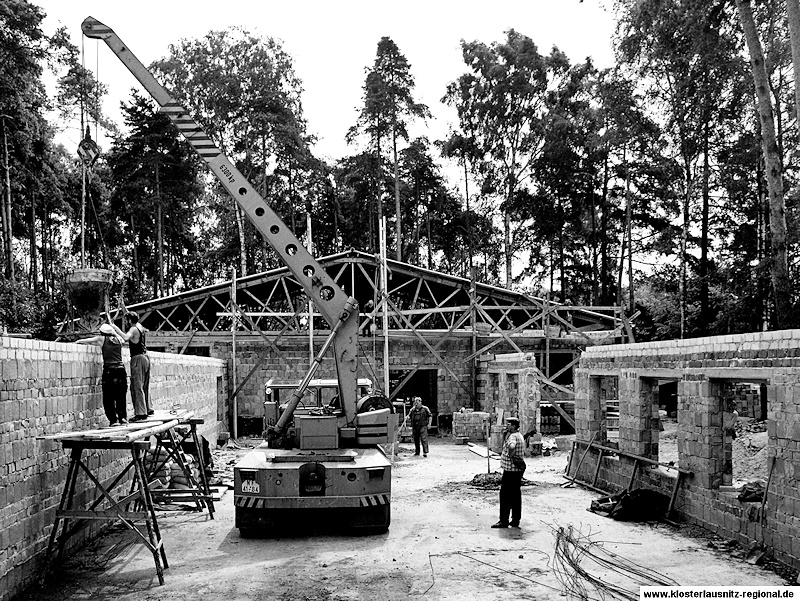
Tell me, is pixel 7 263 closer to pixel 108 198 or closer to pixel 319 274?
pixel 108 198

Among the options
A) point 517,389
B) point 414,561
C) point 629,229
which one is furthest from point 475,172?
point 414,561

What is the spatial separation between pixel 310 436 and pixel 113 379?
9.78 ft

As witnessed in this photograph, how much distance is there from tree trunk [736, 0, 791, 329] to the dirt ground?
25.7ft

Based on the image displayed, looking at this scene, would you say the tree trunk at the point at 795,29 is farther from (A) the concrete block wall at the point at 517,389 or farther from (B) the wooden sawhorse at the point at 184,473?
(B) the wooden sawhorse at the point at 184,473

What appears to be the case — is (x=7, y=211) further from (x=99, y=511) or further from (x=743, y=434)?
(x=743, y=434)

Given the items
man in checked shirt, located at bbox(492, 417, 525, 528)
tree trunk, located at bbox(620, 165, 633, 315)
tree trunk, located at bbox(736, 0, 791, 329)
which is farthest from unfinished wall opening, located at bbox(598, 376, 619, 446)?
tree trunk, located at bbox(620, 165, 633, 315)

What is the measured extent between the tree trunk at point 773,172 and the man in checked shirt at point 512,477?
908 centimetres

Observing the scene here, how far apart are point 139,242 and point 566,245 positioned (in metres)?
22.2

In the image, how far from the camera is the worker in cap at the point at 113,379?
989cm

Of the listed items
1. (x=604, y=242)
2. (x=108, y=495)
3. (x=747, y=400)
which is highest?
(x=604, y=242)

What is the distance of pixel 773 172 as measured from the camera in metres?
16.8

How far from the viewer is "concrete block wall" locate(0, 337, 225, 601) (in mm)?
7512

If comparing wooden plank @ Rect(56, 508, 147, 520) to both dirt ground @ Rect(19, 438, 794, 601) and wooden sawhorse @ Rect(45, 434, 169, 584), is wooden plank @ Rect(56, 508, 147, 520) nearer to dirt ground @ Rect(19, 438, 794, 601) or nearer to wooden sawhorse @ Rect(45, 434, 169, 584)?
wooden sawhorse @ Rect(45, 434, 169, 584)

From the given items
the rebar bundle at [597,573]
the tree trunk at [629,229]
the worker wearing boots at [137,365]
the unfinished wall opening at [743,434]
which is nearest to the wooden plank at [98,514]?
the worker wearing boots at [137,365]
